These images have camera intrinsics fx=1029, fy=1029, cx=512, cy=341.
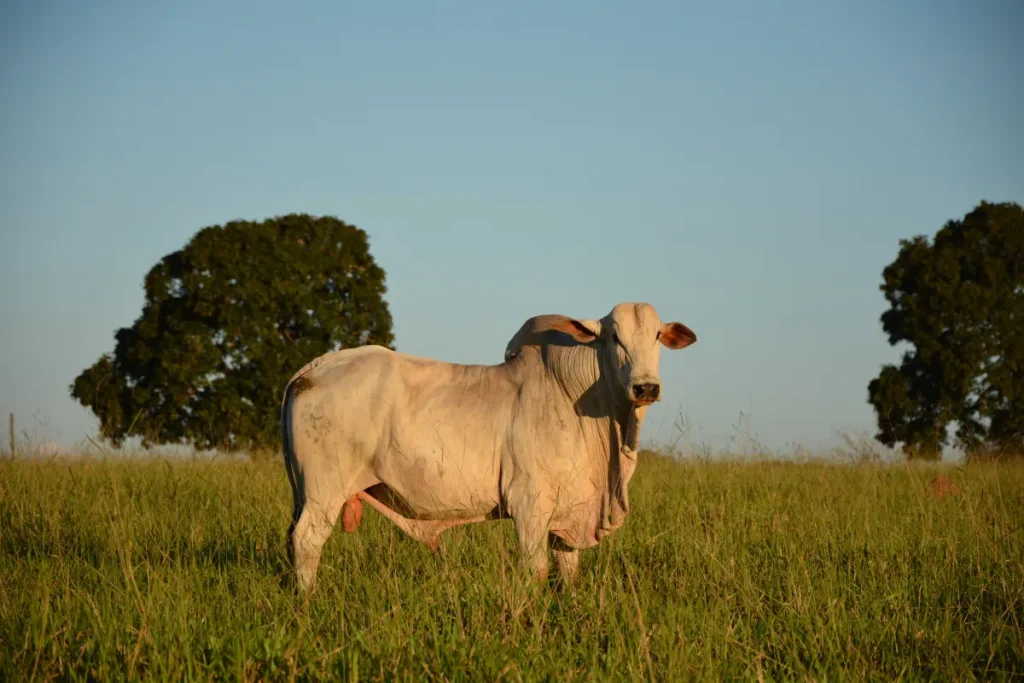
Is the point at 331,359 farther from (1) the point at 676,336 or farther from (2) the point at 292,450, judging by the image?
(1) the point at 676,336

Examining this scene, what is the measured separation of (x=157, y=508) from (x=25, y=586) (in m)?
3.81

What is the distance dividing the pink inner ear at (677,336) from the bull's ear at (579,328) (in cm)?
51

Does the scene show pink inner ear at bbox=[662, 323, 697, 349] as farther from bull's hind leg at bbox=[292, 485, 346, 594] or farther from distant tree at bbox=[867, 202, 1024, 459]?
distant tree at bbox=[867, 202, 1024, 459]

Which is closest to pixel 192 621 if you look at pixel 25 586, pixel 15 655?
pixel 15 655

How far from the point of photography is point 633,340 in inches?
273

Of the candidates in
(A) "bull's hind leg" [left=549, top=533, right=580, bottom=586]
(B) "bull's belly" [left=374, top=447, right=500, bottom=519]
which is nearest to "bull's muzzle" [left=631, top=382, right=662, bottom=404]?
(B) "bull's belly" [left=374, top=447, right=500, bottom=519]

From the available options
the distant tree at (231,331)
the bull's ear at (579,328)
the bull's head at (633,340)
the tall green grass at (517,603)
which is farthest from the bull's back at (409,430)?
the distant tree at (231,331)

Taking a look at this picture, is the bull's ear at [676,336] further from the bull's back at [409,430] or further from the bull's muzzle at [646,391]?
the bull's back at [409,430]

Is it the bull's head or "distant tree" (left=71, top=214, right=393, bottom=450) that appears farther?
"distant tree" (left=71, top=214, right=393, bottom=450)

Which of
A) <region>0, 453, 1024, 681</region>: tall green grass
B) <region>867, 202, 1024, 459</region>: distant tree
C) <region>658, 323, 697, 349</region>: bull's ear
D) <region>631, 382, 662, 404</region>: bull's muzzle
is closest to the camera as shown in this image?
<region>0, 453, 1024, 681</region>: tall green grass

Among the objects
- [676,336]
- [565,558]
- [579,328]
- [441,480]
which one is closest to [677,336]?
[676,336]

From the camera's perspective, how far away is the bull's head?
6.73 meters

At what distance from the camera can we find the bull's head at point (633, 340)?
22.1 feet

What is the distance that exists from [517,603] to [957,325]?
974 inches
